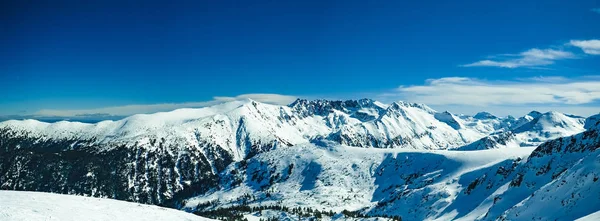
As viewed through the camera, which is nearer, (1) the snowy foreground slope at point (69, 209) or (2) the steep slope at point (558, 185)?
(1) the snowy foreground slope at point (69, 209)

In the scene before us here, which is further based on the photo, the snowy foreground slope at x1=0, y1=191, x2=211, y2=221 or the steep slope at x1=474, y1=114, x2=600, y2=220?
the steep slope at x1=474, y1=114, x2=600, y2=220

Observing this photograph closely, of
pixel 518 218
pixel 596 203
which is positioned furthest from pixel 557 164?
pixel 596 203

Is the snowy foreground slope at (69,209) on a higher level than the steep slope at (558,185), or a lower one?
higher

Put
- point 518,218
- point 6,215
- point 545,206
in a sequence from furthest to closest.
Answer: point 518,218 < point 545,206 < point 6,215

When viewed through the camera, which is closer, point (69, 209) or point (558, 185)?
point (69, 209)

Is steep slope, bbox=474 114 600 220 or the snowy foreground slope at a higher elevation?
the snowy foreground slope

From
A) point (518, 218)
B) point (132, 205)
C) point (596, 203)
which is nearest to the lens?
point (132, 205)

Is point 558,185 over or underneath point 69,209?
underneath

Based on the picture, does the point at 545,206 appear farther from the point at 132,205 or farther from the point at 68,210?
the point at 68,210
